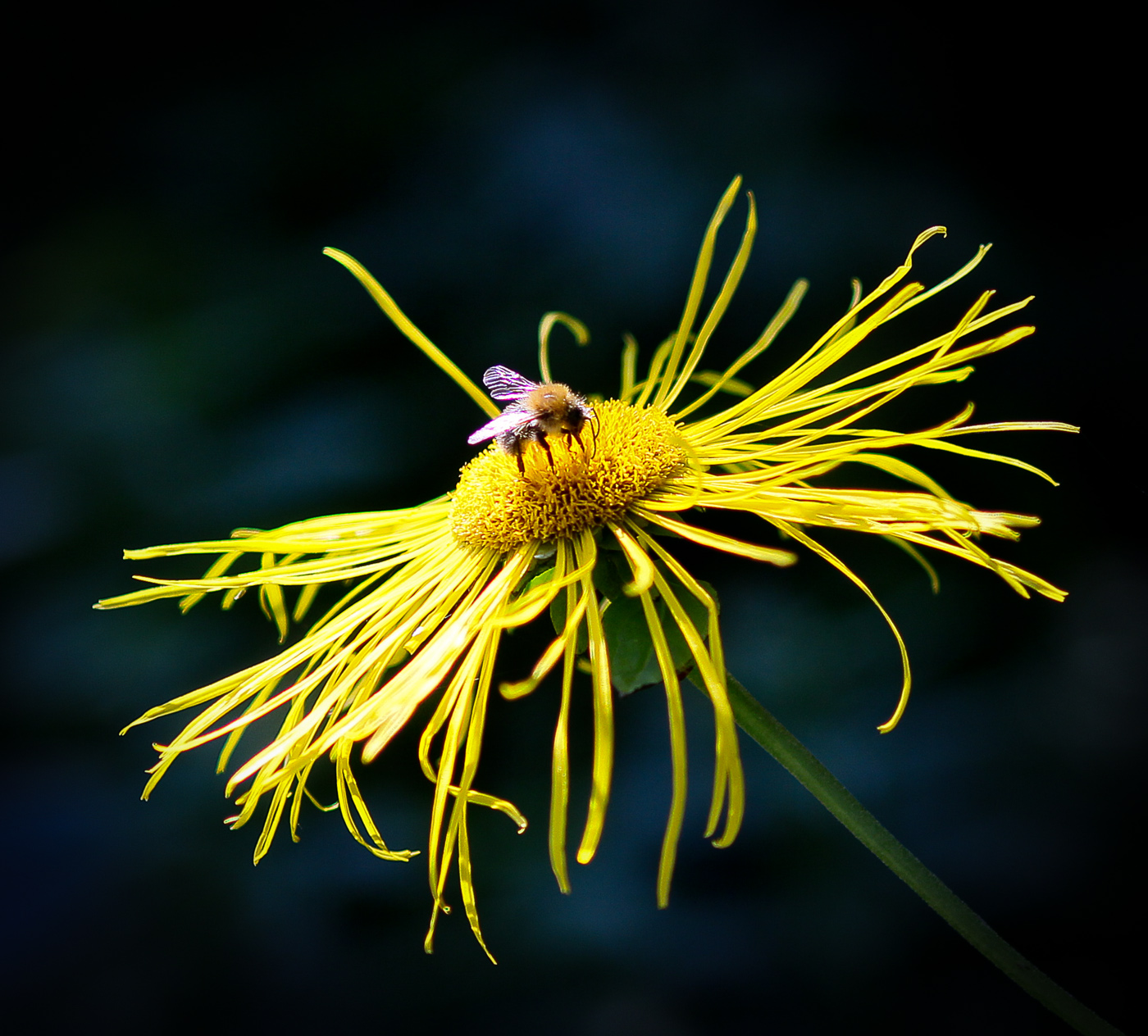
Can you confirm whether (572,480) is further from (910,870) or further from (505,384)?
(910,870)

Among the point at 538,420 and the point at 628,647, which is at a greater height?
the point at 538,420

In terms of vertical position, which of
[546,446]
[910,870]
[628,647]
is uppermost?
[546,446]

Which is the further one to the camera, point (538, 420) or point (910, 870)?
point (538, 420)

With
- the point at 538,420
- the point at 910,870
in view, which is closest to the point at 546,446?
the point at 538,420

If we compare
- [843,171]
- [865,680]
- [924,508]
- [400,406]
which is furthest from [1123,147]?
[400,406]

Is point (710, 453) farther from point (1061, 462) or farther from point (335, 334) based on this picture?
point (335, 334)

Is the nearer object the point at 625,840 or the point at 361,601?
the point at 361,601

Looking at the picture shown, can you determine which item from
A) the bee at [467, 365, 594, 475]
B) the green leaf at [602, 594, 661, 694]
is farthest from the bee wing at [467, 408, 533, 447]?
the green leaf at [602, 594, 661, 694]
